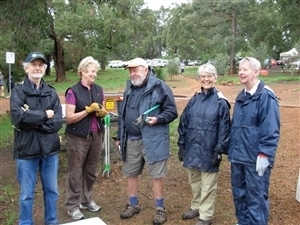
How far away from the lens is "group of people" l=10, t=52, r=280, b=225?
3195mm

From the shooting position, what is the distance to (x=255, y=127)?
317 cm

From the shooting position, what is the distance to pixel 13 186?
17.3 feet

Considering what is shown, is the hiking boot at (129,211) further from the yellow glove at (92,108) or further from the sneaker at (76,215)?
the yellow glove at (92,108)

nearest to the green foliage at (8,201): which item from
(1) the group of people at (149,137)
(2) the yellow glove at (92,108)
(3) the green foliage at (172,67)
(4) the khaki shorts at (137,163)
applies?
(1) the group of people at (149,137)

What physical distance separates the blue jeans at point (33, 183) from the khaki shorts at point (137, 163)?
2.53 feet

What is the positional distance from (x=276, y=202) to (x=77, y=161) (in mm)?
2280

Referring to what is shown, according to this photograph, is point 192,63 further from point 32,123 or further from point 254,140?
point 32,123

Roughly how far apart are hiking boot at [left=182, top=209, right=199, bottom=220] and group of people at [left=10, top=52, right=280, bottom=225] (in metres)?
0.01

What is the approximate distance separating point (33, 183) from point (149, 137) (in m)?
1.17

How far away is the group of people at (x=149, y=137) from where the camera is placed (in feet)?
10.5

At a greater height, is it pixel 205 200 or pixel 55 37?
pixel 55 37

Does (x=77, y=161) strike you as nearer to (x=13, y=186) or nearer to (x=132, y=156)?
(x=132, y=156)

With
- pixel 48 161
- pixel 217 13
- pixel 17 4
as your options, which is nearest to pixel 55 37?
pixel 217 13

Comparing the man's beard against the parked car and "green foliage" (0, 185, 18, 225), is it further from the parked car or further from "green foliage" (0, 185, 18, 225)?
the parked car
